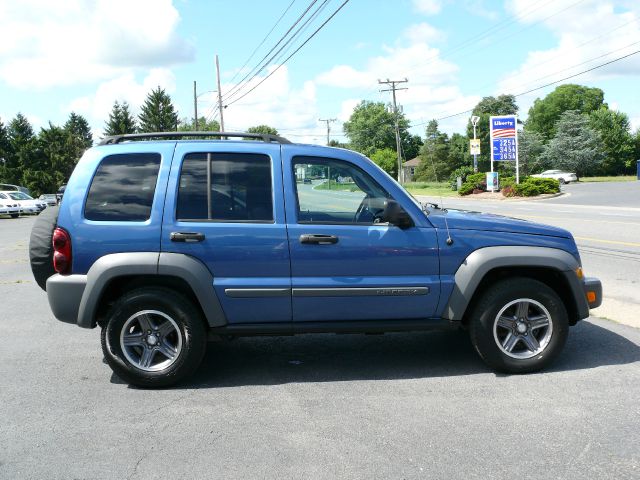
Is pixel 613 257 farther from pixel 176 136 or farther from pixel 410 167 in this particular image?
pixel 410 167

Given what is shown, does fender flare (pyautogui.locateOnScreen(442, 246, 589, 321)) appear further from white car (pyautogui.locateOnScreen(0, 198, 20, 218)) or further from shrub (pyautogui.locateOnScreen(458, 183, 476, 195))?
shrub (pyautogui.locateOnScreen(458, 183, 476, 195))

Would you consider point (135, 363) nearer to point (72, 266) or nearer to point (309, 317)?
point (72, 266)

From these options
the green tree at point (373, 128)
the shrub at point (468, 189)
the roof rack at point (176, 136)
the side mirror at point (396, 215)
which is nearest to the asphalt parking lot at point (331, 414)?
the side mirror at point (396, 215)

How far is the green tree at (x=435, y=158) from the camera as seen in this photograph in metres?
100

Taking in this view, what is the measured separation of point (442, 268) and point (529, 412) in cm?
123

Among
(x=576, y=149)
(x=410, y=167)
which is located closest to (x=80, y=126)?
(x=410, y=167)

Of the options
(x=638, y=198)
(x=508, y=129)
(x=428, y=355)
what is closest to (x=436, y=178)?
(x=508, y=129)

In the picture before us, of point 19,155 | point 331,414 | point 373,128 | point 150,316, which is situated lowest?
point 331,414

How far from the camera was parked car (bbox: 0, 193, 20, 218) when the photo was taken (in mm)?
34469

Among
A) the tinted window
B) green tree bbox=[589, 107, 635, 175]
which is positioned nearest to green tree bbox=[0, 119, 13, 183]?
green tree bbox=[589, 107, 635, 175]

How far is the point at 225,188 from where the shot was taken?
466 centimetres

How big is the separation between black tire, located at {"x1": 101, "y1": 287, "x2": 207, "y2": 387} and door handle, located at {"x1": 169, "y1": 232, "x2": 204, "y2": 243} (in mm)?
424

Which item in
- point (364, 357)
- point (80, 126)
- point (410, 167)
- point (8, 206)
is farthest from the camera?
point (410, 167)

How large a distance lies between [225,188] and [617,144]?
275ft
